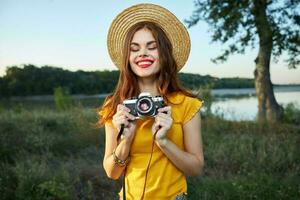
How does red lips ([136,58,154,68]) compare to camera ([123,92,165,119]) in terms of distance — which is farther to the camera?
red lips ([136,58,154,68])

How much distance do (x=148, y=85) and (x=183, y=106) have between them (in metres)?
0.24

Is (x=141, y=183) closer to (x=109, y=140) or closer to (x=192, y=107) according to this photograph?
(x=109, y=140)

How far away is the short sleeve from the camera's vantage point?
187cm

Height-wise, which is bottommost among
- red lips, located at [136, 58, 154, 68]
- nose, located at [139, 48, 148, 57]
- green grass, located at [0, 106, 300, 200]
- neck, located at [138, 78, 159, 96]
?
green grass, located at [0, 106, 300, 200]

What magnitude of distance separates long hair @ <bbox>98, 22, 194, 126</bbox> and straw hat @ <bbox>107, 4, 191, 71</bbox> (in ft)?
0.30

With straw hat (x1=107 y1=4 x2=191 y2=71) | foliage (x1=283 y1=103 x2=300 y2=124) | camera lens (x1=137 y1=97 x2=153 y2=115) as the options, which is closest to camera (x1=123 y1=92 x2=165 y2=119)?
camera lens (x1=137 y1=97 x2=153 y2=115)

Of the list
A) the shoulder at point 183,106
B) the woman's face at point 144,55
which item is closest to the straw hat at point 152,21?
the woman's face at point 144,55

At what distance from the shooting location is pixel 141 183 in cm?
182

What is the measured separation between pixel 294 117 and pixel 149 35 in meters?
10.9

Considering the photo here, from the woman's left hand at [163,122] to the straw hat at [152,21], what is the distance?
0.46 metres

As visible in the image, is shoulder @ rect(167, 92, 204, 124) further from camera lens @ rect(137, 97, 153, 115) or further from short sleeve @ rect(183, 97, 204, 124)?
camera lens @ rect(137, 97, 153, 115)

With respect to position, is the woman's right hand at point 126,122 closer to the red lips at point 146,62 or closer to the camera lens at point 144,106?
the camera lens at point 144,106

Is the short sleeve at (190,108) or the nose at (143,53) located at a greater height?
the nose at (143,53)

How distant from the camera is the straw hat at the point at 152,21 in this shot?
2076 mm
